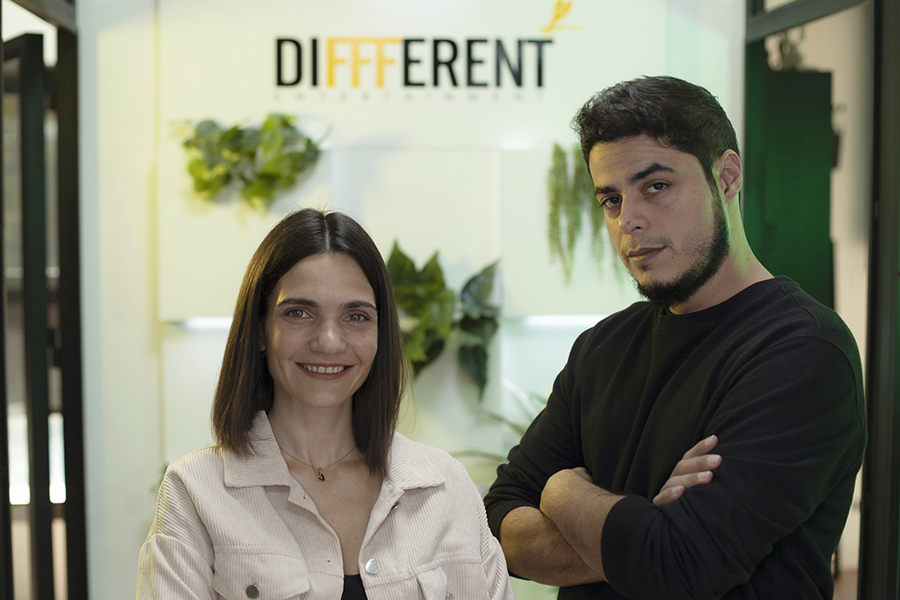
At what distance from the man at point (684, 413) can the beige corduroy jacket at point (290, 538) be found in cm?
20

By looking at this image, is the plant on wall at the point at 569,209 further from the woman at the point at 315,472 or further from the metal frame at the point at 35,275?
the metal frame at the point at 35,275

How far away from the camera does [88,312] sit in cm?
337

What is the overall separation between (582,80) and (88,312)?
2.37 metres

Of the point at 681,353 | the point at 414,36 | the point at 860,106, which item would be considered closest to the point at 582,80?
the point at 414,36

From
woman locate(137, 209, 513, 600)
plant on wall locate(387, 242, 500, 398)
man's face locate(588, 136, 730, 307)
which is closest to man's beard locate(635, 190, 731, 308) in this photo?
man's face locate(588, 136, 730, 307)

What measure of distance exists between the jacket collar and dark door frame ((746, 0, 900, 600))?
1.63m

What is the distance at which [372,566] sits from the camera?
4.48 feet

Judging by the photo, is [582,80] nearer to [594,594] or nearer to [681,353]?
[681,353]

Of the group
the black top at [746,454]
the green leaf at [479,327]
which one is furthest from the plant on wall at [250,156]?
the black top at [746,454]

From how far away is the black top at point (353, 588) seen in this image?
135 centimetres

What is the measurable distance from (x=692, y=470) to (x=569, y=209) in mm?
2147

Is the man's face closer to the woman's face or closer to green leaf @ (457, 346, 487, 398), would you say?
the woman's face

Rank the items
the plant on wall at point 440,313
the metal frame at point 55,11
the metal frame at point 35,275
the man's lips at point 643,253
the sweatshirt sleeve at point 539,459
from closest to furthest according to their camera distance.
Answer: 1. the man's lips at point 643,253
2. the sweatshirt sleeve at point 539,459
3. the metal frame at point 55,11
4. the metal frame at point 35,275
5. the plant on wall at point 440,313

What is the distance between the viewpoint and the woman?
132 centimetres
